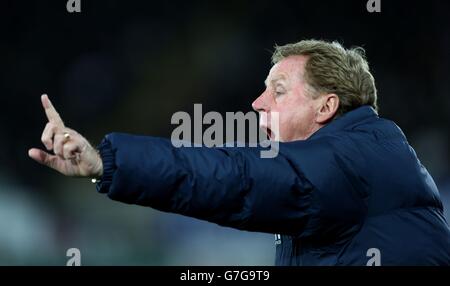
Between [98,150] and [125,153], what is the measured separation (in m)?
0.06

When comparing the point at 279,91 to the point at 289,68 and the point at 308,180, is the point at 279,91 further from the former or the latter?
the point at 308,180

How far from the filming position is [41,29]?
553cm

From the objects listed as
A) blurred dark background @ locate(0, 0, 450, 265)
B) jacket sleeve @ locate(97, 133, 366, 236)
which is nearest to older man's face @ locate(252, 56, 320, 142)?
jacket sleeve @ locate(97, 133, 366, 236)

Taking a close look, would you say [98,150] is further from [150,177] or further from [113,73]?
[113,73]

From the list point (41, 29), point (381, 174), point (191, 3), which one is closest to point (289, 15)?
point (191, 3)

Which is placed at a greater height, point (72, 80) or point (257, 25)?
point (257, 25)

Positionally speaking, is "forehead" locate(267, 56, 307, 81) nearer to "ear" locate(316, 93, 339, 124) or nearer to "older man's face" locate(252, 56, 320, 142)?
"older man's face" locate(252, 56, 320, 142)

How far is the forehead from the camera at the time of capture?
2.21 metres

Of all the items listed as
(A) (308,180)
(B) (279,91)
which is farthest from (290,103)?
(A) (308,180)

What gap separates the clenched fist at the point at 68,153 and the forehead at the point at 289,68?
0.90 metres

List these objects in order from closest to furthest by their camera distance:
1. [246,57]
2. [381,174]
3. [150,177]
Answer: [150,177] → [381,174] → [246,57]

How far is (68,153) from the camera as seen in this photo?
4.76 feet

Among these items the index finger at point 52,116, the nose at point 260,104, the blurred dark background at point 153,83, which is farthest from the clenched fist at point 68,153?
the blurred dark background at point 153,83

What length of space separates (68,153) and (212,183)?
0.31 m
